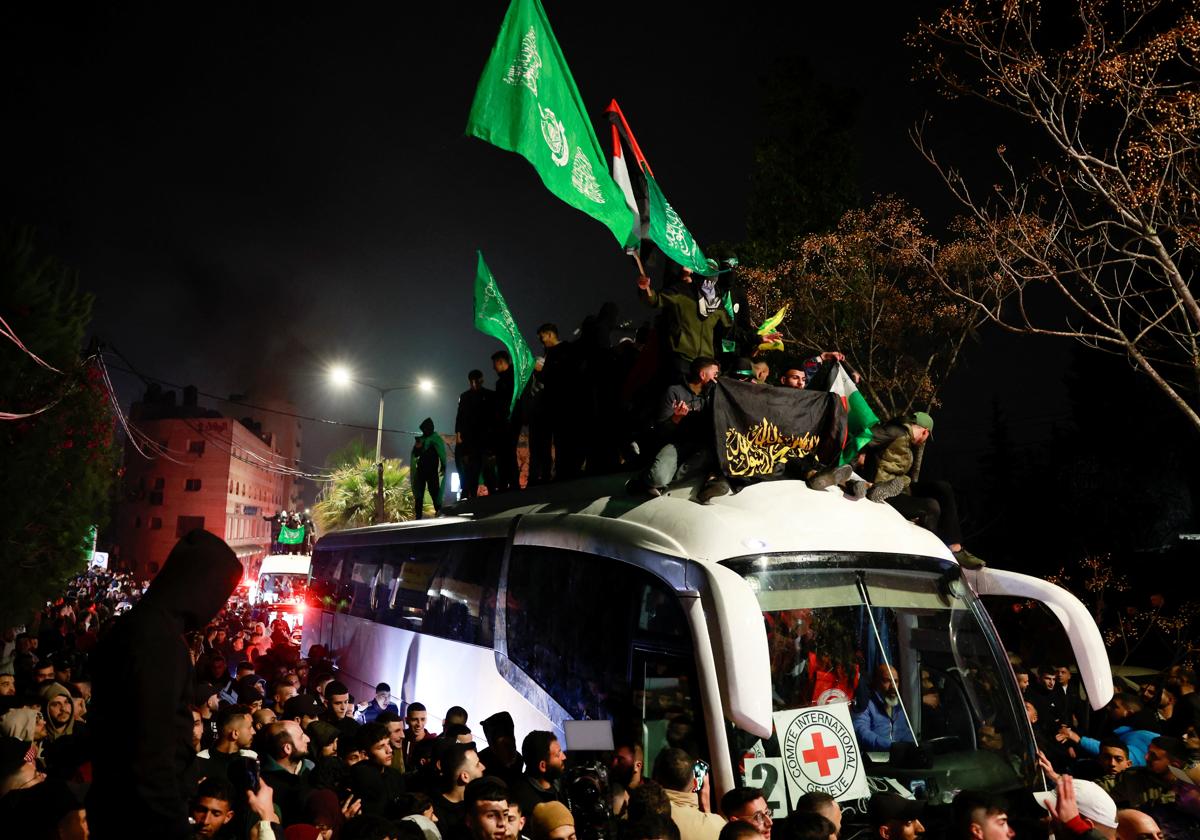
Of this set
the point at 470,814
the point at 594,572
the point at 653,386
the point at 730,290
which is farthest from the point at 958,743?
the point at 730,290

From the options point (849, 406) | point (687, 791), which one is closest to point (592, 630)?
point (687, 791)

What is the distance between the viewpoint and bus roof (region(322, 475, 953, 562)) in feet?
20.1

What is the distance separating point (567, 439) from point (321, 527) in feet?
96.2

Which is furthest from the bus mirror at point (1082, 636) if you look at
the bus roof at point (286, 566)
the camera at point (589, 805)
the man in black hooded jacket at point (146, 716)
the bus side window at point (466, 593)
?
the bus roof at point (286, 566)

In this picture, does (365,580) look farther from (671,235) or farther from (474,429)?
(671,235)

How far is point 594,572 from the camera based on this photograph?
6.88 m

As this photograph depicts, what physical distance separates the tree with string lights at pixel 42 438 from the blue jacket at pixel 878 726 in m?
14.1

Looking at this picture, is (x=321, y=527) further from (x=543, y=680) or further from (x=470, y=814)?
(x=470, y=814)

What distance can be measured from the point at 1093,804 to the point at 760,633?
221cm

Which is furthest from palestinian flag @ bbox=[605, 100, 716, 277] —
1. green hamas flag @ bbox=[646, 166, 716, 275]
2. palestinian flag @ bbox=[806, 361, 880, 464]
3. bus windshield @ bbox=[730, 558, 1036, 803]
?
bus windshield @ bbox=[730, 558, 1036, 803]

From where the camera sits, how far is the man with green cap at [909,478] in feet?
25.2

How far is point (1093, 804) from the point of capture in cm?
512

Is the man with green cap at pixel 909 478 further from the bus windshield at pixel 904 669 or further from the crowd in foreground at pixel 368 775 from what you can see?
the crowd in foreground at pixel 368 775

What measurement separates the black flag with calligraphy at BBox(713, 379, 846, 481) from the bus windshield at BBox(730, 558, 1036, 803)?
1.32 meters
